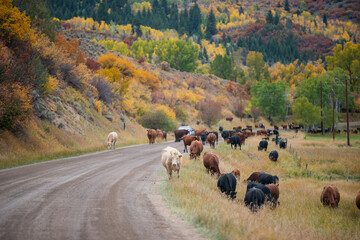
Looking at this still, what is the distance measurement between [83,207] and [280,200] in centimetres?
1211

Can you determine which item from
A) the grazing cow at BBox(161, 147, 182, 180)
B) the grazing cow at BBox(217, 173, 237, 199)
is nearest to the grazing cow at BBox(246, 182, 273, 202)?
the grazing cow at BBox(217, 173, 237, 199)

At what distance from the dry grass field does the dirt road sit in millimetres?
658

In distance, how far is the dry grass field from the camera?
25.0 ft

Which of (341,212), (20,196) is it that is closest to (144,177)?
(20,196)

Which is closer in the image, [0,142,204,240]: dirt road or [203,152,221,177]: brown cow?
[0,142,204,240]: dirt road

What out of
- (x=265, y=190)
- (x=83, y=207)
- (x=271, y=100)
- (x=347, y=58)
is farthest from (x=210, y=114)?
(x=347, y=58)

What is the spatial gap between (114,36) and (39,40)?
142 m

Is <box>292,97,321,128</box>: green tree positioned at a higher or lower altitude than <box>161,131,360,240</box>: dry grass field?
higher

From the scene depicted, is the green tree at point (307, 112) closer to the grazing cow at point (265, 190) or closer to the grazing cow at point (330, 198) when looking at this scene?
the grazing cow at point (330, 198)

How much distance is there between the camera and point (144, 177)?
14453 millimetres

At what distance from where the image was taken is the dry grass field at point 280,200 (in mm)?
7629

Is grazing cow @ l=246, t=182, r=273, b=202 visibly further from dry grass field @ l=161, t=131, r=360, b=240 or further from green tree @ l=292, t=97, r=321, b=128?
green tree @ l=292, t=97, r=321, b=128

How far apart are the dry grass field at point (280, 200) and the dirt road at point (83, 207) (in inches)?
25.9

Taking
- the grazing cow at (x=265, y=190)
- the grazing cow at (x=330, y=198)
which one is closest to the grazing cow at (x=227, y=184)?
the grazing cow at (x=265, y=190)
